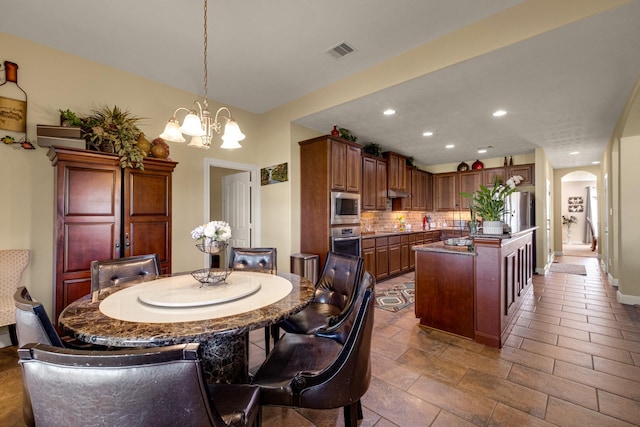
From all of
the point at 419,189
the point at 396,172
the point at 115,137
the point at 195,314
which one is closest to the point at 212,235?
the point at 195,314

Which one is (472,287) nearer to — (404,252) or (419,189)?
(404,252)

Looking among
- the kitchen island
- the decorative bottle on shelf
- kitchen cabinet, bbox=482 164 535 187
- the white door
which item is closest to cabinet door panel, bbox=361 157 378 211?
the white door

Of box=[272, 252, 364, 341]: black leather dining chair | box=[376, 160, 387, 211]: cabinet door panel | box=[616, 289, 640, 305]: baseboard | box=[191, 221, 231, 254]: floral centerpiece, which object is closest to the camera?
box=[191, 221, 231, 254]: floral centerpiece

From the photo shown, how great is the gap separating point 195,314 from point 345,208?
334cm

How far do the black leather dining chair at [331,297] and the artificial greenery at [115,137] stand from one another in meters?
2.30

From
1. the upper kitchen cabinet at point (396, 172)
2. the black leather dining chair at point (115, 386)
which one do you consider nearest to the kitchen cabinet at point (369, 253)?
the upper kitchen cabinet at point (396, 172)

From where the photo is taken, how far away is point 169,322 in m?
1.23

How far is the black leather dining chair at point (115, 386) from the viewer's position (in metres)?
0.64

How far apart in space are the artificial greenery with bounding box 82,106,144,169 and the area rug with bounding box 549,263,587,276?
7.85 metres

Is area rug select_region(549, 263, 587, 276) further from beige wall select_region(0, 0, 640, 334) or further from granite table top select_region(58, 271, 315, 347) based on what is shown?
granite table top select_region(58, 271, 315, 347)

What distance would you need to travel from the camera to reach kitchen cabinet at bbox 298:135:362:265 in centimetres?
413

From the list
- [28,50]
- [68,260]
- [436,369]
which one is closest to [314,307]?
[436,369]

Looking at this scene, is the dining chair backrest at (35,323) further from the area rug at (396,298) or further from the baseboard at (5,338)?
the area rug at (396,298)

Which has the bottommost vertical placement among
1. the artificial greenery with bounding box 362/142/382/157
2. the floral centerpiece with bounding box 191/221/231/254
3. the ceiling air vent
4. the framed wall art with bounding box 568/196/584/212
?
the floral centerpiece with bounding box 191/221/231/254
